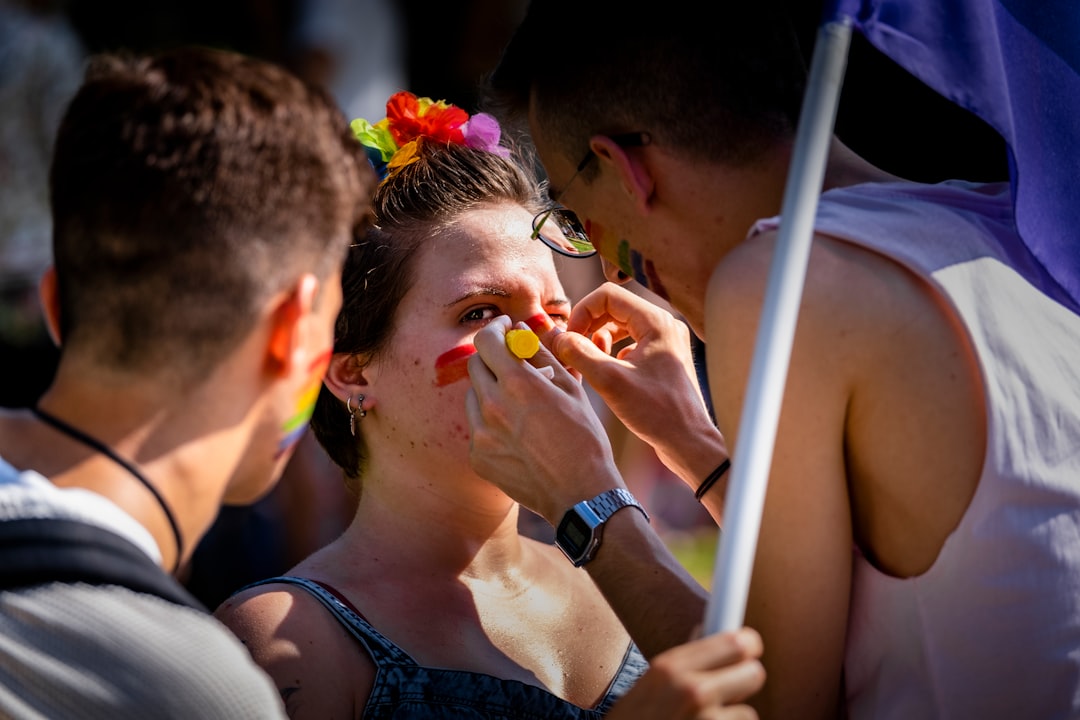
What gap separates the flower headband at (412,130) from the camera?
2492 mm

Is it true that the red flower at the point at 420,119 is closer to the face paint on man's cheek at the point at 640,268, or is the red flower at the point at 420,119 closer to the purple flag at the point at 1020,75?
the face paint on man's cheek at the point at 640,268

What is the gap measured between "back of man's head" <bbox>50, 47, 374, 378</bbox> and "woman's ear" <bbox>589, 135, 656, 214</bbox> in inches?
24.4

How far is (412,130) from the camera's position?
253 cm

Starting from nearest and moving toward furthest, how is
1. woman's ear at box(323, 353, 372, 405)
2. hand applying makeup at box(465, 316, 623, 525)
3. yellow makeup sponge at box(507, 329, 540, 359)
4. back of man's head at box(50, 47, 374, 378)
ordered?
back of man's head at box(50, 47, 374, 378) < hand applying makeup at box(465, 316, 623, 525) < yellow makeup sponge at box(507, 329, 540, 359) < woman's ear at box(323, 353, 372, 405)

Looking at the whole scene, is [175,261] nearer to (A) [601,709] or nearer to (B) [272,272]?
(B) [272,272]

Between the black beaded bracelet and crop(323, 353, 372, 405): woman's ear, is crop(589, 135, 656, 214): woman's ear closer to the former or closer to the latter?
the black beaded bracelet

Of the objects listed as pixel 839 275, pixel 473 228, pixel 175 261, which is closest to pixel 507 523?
pixel 473 228

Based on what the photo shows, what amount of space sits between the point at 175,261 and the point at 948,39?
1.15 m

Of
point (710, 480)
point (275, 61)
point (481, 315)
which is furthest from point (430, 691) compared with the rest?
point (275, 61)

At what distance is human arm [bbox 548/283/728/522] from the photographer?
85.2 inches

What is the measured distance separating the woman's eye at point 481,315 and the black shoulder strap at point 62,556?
1.15 meters

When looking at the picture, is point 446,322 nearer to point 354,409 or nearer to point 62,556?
point 354,409

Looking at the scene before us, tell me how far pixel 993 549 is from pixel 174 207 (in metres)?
1.16

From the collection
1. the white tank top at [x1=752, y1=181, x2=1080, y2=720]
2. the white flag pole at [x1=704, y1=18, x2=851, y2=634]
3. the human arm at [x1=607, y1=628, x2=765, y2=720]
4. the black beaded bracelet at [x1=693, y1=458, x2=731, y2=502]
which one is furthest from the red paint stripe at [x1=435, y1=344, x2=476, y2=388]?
the human arm at [x1=607, y1=628, x2=765, y2=720]
